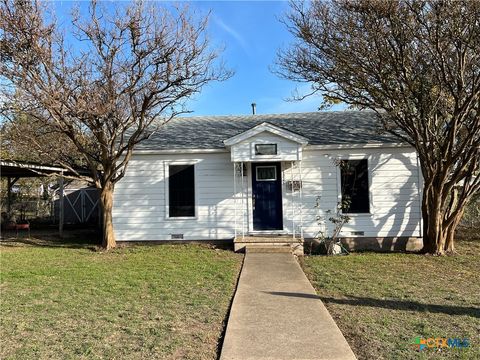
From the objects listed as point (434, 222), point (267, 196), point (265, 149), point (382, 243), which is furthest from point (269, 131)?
point (434, 222)

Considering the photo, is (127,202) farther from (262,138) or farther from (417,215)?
(417,215)

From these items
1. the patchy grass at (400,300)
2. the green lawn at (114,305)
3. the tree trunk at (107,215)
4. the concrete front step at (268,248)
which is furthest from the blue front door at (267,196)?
the tree trunk at (107,215)

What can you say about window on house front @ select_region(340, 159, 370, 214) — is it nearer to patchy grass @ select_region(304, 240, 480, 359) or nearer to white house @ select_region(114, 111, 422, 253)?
white house @ select_region(114, 111, 422, 253)

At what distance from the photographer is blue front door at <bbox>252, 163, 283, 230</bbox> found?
12.1 meters

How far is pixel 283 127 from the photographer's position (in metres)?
12.2

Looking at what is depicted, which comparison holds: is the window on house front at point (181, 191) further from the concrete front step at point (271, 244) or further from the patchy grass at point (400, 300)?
the patchy grass at point (400, 300)

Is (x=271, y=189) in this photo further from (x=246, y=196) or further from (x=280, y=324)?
(x=280, y=324)

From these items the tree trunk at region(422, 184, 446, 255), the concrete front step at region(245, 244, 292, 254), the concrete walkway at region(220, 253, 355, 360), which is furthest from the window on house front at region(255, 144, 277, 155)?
the concrete walkway at region(220, 253, 355, 360)

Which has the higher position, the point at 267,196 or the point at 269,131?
the point at 269,131

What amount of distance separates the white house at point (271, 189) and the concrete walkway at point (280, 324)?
175 inches

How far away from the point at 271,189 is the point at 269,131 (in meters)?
1.82

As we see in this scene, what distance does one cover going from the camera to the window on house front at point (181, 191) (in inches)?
485

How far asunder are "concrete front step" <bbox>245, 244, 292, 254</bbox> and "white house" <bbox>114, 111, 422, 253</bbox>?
0.45m

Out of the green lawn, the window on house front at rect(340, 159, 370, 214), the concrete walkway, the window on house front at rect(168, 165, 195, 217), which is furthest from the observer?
the window on house front at rect(168, 165, 195, 217)
